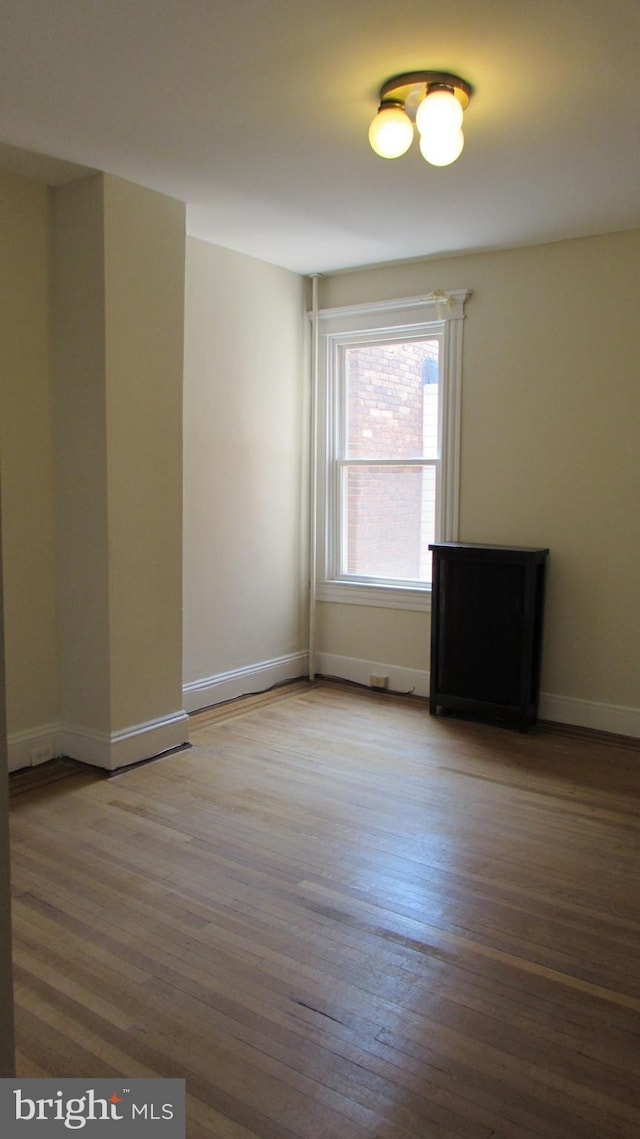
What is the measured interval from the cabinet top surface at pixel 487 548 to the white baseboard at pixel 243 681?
1.30 m

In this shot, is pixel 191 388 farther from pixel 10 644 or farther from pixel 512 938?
pixel 512 938

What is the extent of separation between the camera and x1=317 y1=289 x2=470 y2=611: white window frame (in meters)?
4.62

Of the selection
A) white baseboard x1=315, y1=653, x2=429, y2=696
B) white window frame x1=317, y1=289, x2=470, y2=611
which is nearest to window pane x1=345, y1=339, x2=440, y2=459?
white window frame x1=317, y1=289, x2=470, y2=611

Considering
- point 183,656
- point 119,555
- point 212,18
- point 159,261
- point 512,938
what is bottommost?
point 512,938

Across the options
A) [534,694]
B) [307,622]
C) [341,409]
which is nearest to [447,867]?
[534,694]

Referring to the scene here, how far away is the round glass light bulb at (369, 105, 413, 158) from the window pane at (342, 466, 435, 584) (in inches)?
92.7

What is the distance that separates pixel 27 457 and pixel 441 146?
2.17 meters

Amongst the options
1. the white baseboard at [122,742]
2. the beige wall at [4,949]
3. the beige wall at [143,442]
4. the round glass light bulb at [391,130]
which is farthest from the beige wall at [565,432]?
the beige wall at [4,949]

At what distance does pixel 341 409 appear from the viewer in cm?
515

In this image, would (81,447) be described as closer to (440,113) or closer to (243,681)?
(243,681)

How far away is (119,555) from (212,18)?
2100 millimetres

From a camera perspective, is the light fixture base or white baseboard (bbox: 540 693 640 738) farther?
white baseboard (bbox: 540 693 640 738)

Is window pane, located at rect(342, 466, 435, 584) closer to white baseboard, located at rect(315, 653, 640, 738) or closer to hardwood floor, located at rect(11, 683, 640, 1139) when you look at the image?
white baseboard, located at rect(315, 653, 640, 738)

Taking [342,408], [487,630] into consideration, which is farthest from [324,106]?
[487,630]
